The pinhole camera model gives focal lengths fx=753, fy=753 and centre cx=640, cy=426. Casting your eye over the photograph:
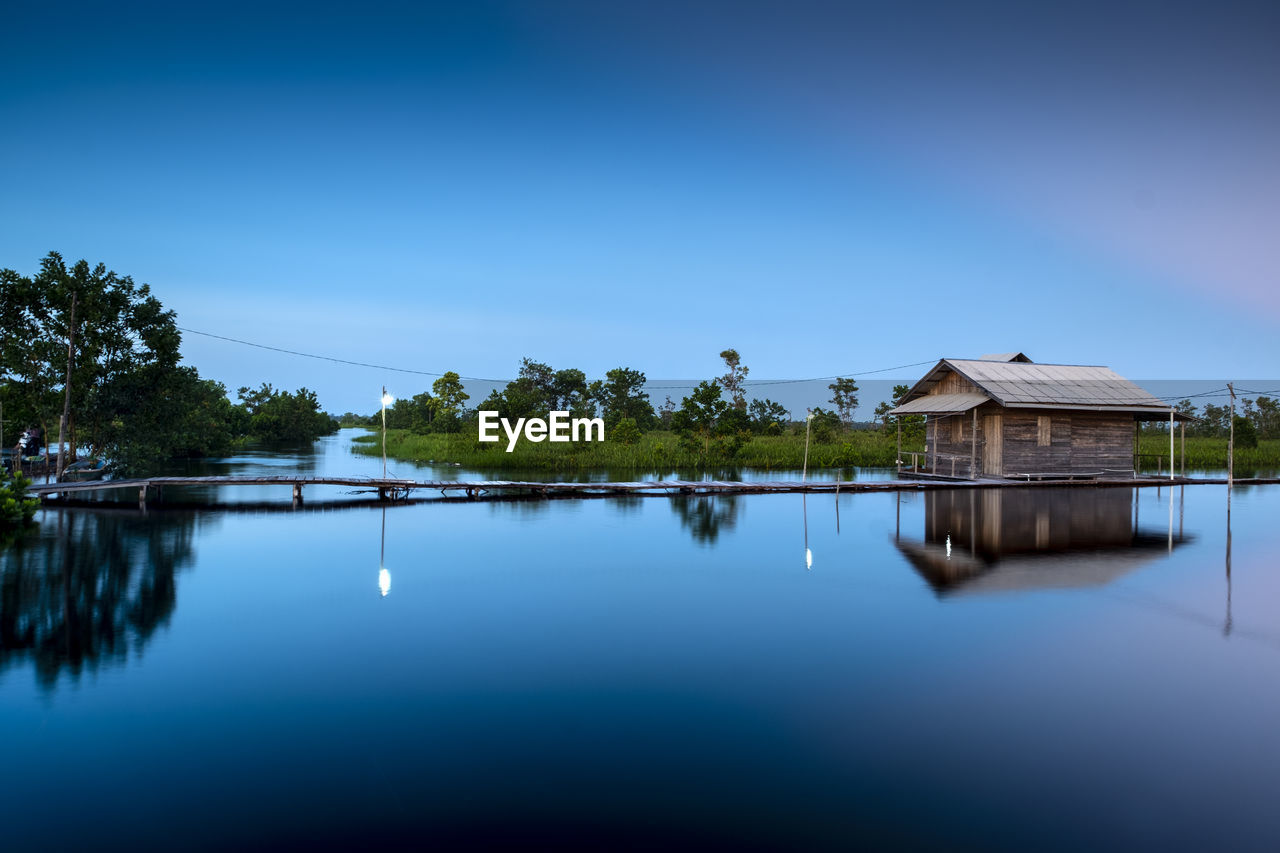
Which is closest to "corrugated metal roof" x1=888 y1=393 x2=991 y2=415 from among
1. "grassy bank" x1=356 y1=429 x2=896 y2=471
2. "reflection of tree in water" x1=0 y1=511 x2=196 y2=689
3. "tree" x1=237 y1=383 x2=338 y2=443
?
"grassy bank" x1=356 y1=429 x2=896 y2=471

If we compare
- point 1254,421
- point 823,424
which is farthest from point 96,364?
point 1254,421

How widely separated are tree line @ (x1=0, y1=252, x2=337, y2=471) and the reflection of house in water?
26.0 meters

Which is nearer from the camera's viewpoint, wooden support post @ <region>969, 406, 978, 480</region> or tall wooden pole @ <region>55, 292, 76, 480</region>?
tall wooden pole @ <region>55, 292, 76, 480</region>

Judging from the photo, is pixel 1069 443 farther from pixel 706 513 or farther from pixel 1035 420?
pixel 706 513

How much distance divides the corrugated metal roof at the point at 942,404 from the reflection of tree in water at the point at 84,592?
24.7 m

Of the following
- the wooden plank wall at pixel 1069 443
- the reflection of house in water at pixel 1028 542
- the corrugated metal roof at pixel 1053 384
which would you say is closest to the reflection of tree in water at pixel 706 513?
the reflection of house in water at pixel 1028 542

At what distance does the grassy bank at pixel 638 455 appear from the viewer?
38.6 meters

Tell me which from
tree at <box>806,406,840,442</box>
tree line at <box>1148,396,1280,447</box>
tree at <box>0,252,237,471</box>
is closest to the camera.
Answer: tree at <box>0,252,237,471</box>

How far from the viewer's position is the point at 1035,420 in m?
29.0

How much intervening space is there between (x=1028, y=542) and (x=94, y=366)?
2902 centimetres

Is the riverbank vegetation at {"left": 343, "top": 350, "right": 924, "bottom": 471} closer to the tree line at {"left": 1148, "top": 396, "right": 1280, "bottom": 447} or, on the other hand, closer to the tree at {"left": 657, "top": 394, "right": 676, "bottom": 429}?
the tree at {"left": 657, "top": 394, "right": 676, "bottom": 429}

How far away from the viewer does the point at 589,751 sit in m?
6.48

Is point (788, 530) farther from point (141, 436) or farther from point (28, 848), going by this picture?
point (141, 436)

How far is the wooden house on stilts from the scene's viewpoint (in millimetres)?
28406
